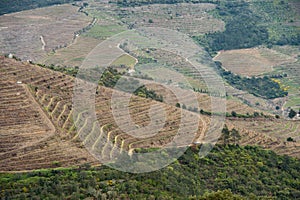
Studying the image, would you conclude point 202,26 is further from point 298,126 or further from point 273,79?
point 298,126

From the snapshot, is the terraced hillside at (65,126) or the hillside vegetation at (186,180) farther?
the terraced hillside at (65,126)

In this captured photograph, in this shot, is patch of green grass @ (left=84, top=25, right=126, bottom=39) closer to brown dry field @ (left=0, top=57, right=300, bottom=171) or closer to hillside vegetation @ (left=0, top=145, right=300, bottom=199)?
brown dry field @ (left=0, top=57, right=300, bottom=171)

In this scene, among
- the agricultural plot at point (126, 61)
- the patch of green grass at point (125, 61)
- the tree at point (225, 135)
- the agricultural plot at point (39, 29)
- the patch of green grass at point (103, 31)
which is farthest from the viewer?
the patch of green grass at point (103, 31)

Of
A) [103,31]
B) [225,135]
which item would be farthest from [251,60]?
[225,135]

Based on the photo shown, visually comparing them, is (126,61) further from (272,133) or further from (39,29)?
(272,133)

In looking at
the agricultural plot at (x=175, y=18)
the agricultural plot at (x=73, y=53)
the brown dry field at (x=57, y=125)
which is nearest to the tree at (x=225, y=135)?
the brown dry field at (x=57, y=125)

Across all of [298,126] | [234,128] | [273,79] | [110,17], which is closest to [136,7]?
[110,17]

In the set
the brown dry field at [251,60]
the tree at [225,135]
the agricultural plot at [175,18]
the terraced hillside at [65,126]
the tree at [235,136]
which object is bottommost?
the brown dry field at [251,60]

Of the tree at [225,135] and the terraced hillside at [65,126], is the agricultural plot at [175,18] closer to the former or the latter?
the terraced hillside at [65,126]
